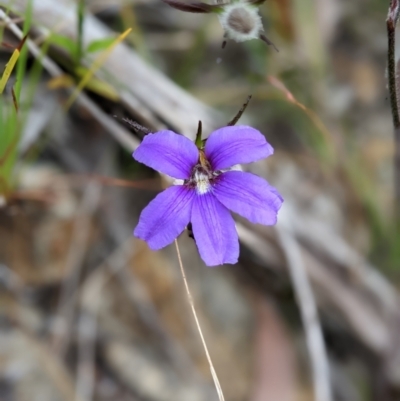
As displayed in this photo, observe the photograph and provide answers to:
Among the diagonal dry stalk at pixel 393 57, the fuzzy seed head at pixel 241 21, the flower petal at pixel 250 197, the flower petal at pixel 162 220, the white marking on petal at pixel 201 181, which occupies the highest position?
the fuzzy seed head at pixel 241 21

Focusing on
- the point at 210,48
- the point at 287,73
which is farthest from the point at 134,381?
the point at 210,48

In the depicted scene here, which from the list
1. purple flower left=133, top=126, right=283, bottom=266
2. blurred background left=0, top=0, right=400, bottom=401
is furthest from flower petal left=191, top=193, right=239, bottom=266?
blurred background left=0, top=0, right=400, bottom=401

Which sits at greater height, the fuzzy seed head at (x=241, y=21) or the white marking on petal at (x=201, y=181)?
the fuzzy seed head at (x=241, y=21)

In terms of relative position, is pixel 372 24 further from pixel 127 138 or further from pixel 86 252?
pixel 86 252

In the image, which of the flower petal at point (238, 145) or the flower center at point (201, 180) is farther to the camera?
the flower center at point (201, 180)

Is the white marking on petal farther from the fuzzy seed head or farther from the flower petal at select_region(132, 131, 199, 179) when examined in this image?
the fuzzy seed head

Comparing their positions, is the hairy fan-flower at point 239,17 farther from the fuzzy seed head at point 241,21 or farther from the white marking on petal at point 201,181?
the white marking on petal at point 201,181

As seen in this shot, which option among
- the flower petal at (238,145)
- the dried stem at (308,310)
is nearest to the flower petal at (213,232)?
the flower petal at (238,145)

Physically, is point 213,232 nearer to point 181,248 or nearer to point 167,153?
point 167,153
